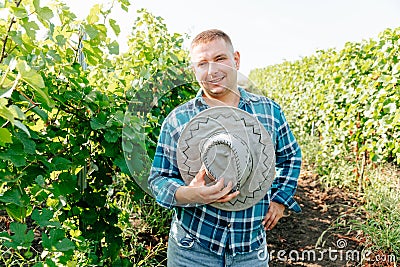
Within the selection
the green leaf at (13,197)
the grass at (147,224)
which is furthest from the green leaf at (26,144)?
the grass at (147,224)

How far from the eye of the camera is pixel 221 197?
132 centimetres

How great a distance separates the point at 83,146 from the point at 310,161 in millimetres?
4991

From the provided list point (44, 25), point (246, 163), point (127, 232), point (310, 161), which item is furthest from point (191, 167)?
point (310, 161)

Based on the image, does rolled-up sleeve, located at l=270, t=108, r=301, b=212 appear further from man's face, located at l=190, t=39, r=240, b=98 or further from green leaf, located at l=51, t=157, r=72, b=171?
green leaf, located at l=51, t=157, r=72, b=171

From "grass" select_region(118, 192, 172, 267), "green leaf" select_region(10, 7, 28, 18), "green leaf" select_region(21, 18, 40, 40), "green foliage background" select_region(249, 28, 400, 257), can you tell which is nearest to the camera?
"green leaf" select_region(10, 7, 28, 18)

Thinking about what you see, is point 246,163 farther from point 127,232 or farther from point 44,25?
point 127,232

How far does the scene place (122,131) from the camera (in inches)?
69.3

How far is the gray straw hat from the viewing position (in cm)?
128

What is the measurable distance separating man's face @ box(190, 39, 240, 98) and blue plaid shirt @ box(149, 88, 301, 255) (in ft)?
0.34

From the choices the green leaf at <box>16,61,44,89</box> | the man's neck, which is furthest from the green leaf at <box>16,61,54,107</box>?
the man's neck

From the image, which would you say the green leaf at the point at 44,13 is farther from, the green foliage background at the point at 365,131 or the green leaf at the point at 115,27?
Answer: the green foliage background at the point at 365,131

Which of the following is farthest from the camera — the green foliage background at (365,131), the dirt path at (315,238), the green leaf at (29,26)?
the green foliage background at (365,131)

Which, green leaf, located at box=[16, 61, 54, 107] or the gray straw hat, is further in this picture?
the gray straw hat

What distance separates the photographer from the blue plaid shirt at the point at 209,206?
4.78 feet
